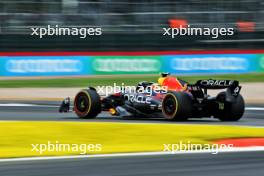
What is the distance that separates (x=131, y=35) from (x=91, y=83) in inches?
111

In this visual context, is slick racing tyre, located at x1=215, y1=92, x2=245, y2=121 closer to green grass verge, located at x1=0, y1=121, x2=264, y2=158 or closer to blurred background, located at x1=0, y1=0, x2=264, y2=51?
green grass verge, located at x1=0, y1=121, x2=264, y2=158

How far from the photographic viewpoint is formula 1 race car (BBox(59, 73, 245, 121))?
11.9 meters

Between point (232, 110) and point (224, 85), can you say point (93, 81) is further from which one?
point (224, 85)

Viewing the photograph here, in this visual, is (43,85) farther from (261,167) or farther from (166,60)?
(261,167)

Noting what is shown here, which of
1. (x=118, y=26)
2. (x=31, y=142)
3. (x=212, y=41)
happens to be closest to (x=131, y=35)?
(x=118, y=26)

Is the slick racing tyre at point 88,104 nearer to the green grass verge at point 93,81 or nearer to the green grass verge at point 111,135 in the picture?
the green grass verge at point 111,135

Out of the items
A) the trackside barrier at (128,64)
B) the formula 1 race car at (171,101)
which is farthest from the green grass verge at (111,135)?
the trackside barrier at (128,64)

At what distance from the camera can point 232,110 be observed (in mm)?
12250

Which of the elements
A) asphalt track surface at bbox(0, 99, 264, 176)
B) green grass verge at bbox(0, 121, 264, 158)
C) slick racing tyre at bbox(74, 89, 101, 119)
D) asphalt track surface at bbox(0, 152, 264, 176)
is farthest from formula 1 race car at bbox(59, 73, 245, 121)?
asphalt track surface at bbox(0, 152, 264, 176)

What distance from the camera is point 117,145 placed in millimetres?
9469

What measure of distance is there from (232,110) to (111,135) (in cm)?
283

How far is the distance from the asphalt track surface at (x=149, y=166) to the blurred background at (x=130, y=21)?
14.7 m

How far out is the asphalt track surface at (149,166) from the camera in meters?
7.23

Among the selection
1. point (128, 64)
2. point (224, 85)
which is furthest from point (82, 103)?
point (128, 64)
